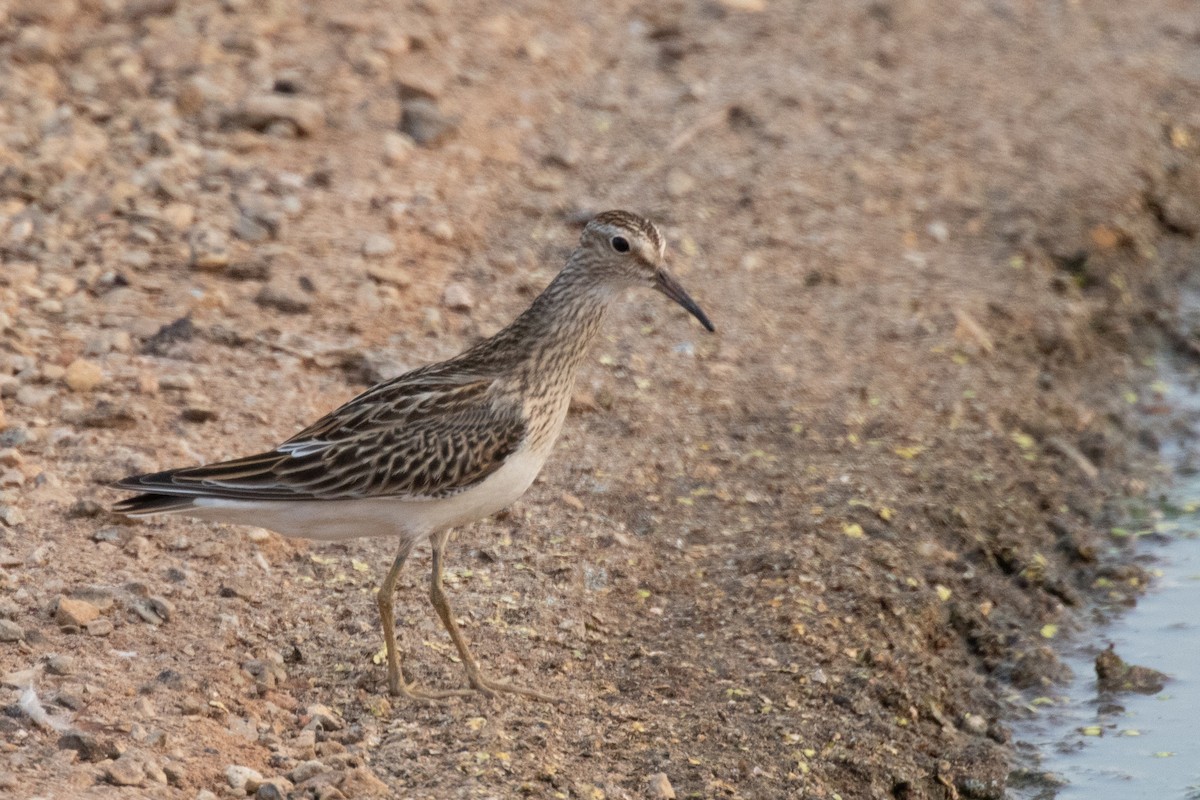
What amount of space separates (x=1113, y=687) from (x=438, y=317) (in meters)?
3.81

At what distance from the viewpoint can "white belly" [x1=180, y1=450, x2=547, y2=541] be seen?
647cm

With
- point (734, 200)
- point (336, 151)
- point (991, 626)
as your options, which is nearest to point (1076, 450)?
point (991, 626)

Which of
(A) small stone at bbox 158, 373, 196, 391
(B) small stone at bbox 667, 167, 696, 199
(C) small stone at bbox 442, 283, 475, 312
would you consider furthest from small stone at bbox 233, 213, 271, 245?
(B) small stone at bbox 667, 167, 696, 199

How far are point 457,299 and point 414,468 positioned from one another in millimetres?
2817

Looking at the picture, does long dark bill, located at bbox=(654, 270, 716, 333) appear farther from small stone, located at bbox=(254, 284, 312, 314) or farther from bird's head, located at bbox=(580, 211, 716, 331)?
small stone, located at bbox=(254, 284, 312, 314)

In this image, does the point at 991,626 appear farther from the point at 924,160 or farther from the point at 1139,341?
the point at 924,160

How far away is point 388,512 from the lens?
657cm

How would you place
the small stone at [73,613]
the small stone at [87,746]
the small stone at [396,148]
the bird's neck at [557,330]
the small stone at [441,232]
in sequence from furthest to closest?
the small stone at [396,148]
the small stone at [441,232]
the bird's neck at [557,330]
the small stone at [73,613]
the small stone at [87,746]

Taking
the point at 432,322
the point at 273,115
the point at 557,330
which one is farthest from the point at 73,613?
the point at 273,115

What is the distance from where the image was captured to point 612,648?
713 cm

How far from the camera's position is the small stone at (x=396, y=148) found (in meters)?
10.2

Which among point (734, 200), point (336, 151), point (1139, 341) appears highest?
point (336, 151)

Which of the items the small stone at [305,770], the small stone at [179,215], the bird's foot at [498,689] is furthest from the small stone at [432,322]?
the small stone at [305,770]

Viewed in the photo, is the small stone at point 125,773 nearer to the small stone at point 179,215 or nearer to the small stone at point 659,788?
the small stone at point 659,788
